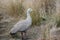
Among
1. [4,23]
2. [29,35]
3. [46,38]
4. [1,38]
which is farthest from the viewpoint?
[4,23]

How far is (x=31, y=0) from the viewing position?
9570 millimetres

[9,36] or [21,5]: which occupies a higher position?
[21,5]

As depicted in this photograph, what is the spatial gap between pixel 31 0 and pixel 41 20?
1.37m

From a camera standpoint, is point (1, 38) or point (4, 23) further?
point (4, 23)

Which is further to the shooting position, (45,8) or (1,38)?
(45,8)

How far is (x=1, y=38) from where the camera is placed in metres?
6.93

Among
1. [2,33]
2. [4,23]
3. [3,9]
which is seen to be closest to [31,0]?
[3,9]

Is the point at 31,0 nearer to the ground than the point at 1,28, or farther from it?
farther from it

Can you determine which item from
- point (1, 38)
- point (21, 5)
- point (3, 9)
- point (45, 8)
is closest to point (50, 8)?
point (45, 8)

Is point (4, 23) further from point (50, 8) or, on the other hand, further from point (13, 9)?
point (50, 8)

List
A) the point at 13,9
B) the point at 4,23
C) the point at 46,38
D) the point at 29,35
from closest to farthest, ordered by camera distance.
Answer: the point at 46,38 < the point at 29,35 < the point at 4,23 < the point at 13,9

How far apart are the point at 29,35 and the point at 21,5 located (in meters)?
2.32

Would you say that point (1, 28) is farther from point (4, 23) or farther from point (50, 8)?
point (50, 8)

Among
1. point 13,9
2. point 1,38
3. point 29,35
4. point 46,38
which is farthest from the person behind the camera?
point 13,9
